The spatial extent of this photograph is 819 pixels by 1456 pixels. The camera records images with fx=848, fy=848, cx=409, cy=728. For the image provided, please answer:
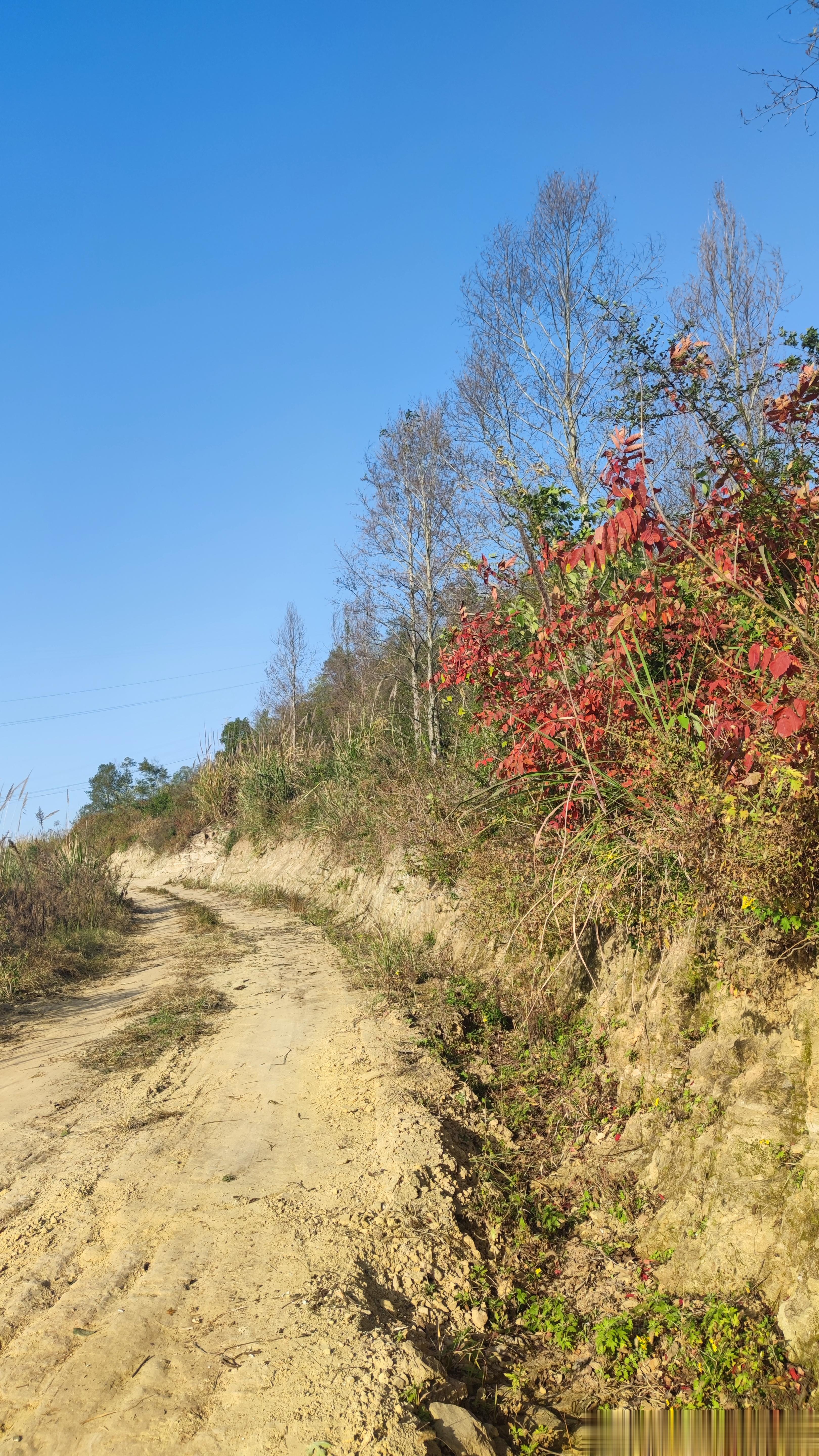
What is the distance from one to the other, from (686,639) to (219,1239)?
4018 millimetres

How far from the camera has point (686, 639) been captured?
505cm

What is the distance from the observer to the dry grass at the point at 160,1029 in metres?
6.75

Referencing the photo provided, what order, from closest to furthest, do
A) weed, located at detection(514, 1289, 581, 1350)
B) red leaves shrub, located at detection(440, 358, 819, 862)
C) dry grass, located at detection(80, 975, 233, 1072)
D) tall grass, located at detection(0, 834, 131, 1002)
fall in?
weed, located at detection(514, 1289, 581, 1350) → red leaves shrub, located at detection(440, 358, 819, 862) → dry grass, located at detection(80, 975, 233, 1072) → tall grass, located at detection(0, 834, 131, 1002)

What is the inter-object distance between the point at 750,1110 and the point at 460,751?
7103mm

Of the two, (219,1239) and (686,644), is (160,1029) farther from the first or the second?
(686,644)

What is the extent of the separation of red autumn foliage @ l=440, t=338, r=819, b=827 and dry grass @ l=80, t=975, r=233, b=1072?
3.63 meters

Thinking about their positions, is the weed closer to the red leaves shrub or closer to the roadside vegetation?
the roadside vegetation

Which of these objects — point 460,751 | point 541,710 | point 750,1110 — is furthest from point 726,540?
point 460,751

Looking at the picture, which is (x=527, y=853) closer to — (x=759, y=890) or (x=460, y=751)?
(x=759, y=890)

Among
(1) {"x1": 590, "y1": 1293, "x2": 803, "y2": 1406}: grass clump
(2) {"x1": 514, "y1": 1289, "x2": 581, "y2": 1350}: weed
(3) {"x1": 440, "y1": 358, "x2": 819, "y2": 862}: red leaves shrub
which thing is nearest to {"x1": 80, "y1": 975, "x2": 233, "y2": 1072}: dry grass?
(3) {"x1": 440, "y1": 358, "x2": 819, "y2": 862}: red leaves shrub

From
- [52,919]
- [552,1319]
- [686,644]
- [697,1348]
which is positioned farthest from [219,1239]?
[52,919]

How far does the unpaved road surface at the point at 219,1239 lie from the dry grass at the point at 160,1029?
0.56 feet

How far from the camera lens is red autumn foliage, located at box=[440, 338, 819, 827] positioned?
3.85m

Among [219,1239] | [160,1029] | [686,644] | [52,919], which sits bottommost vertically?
[219,1239]
